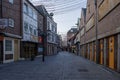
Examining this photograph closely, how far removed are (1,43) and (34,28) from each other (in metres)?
17.2

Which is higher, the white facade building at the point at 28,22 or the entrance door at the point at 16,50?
the white facade building at the point at 28,22

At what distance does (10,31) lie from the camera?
28.1 metres

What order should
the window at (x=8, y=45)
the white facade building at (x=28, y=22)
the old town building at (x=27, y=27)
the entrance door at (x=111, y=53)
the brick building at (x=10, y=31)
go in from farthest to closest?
the white facade building at (x=28, y=22) < the old town building at (x=27, y=27) < the window at (x=8, y=45) < the brick building at (x=10, y=31) < the entrance door at (x=111, y=53)

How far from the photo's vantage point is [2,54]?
84.3 ft

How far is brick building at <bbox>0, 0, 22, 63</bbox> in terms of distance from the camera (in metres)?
25.8

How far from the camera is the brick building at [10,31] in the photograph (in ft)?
Answer: 84.6

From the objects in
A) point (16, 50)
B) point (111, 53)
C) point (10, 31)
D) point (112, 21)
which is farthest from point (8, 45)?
point (112, 21)

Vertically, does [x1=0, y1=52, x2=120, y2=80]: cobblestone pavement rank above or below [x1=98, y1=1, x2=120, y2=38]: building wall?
below

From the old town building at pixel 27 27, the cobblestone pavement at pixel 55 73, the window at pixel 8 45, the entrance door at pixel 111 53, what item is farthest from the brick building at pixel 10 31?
the entrance door at pixel 111 53

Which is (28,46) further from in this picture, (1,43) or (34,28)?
(1,43)

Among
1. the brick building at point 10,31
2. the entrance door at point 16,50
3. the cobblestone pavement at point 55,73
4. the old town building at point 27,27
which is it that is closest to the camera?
the cobblestone pavement at point 55,73

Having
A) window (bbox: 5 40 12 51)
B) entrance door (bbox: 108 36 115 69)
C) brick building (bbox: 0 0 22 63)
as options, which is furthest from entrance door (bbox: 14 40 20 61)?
entrance door (bbox: 108 36 115 69)

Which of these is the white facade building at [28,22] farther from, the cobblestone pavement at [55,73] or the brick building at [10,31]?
the cobblestone pavement at [55,73]

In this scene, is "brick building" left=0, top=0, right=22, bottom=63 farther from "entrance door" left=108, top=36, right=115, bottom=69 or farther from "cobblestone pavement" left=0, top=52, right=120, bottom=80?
"entrance door" left=108, top=36, right=115, bottom=69
